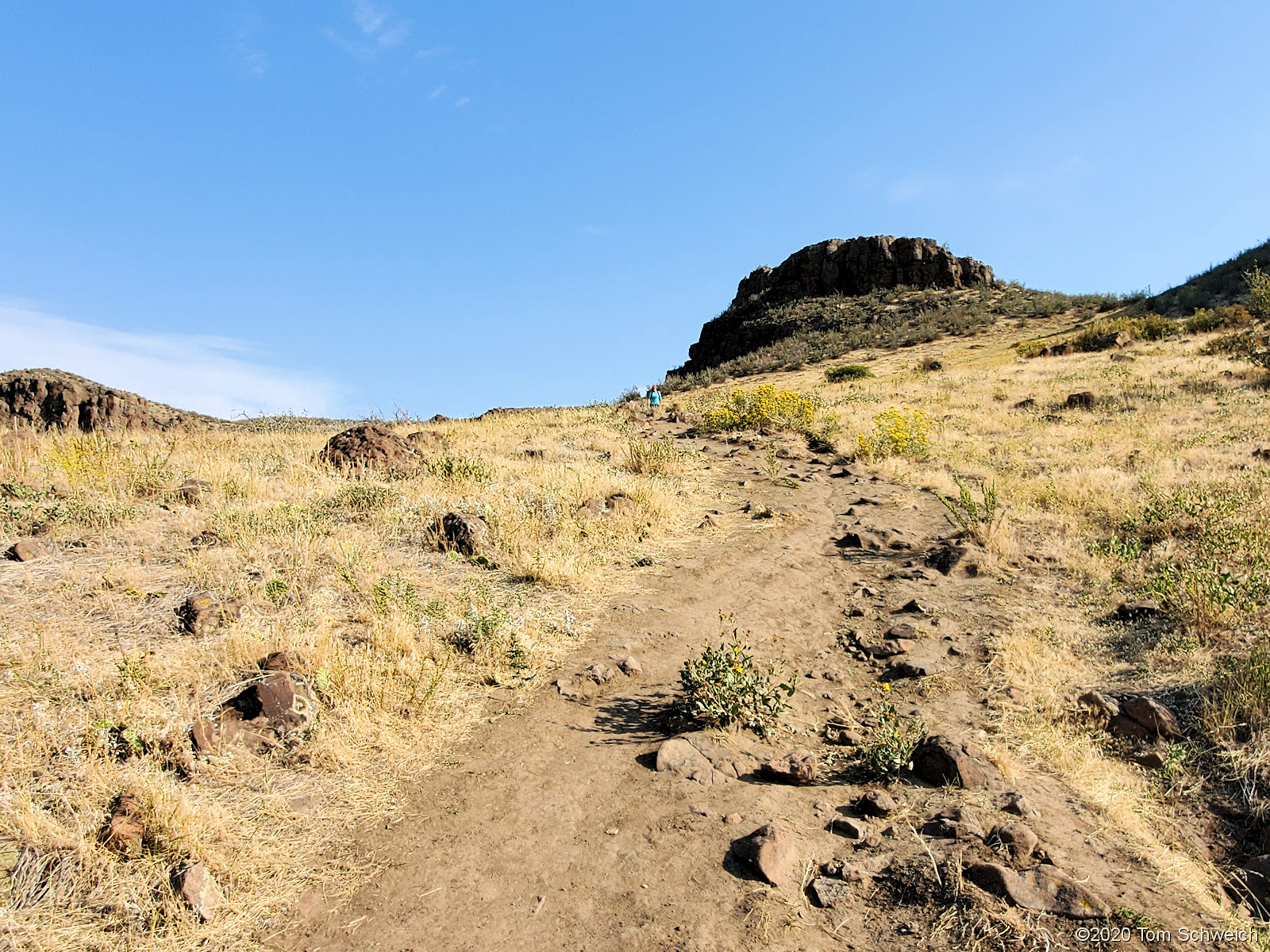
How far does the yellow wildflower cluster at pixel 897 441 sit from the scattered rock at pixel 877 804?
9.42 meters

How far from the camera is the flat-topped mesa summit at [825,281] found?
50938mm

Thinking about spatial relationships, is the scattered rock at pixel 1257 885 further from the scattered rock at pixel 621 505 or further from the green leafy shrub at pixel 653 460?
the green leafy shrub at pixel 653 460

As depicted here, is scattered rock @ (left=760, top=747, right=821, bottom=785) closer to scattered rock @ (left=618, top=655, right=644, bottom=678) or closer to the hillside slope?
scattered rock @ (left=618, top=655, right=644, bottom=678)

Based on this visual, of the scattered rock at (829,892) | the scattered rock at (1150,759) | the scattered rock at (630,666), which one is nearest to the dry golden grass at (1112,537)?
the scattered rock at (1150,759)

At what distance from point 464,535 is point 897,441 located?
8.55m

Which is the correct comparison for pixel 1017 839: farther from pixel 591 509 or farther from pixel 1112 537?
pixel 591 509

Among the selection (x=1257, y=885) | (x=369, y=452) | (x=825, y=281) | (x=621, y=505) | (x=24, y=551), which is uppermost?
(x=825, y=281)

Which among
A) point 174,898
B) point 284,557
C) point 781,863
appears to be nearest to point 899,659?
point 781,863

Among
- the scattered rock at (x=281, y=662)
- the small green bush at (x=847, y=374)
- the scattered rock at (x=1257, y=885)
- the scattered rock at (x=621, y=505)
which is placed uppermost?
the small green bush at (x=847, y=374)

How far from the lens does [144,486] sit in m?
7.57

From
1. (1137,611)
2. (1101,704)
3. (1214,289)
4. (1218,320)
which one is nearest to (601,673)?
(1101,704)

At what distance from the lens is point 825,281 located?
56625 mm

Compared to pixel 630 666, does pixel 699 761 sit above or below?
below

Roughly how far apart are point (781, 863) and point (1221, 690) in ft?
10.5
